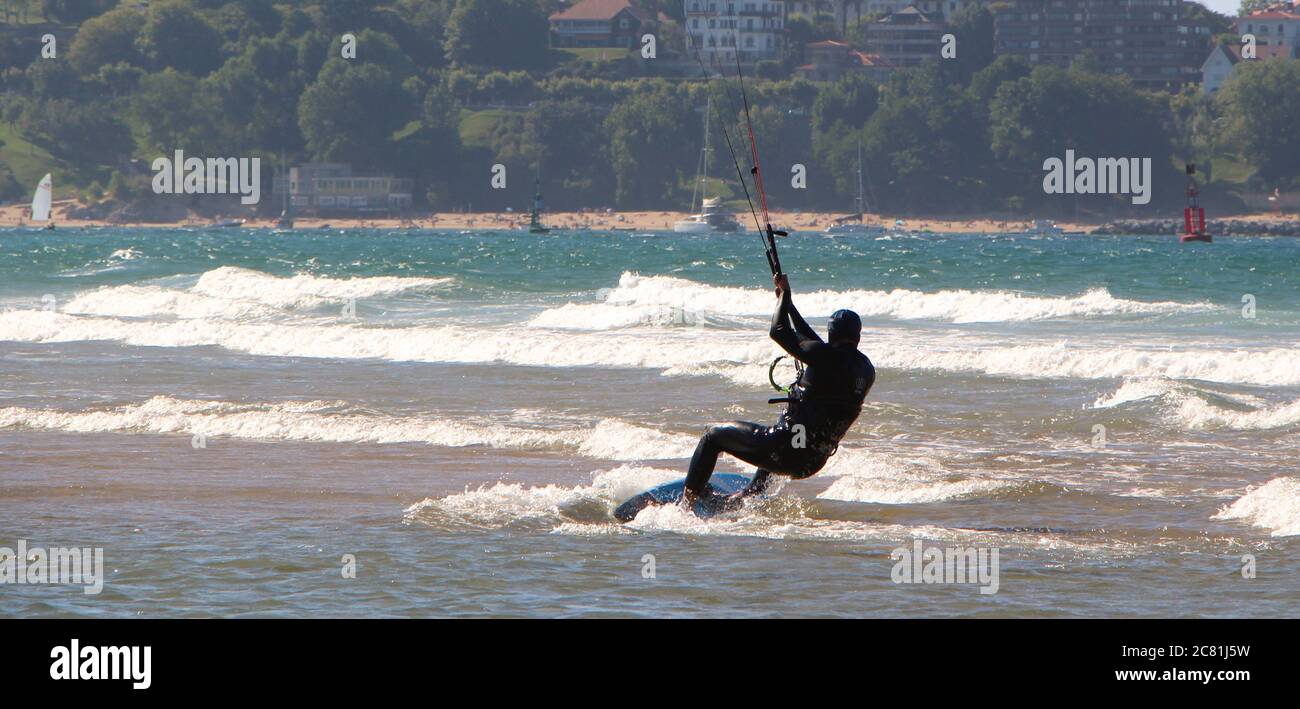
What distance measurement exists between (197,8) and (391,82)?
42.6m

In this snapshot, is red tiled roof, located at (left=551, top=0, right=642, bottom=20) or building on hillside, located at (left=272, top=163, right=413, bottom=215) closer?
building on hillside, located at (left=272, top=163, right=413, bottom=215)

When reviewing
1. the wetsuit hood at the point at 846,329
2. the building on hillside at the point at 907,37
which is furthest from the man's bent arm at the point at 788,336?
the building on hillside at the point at 907,37

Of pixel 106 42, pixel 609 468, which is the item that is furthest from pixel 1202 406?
pixel 106 42

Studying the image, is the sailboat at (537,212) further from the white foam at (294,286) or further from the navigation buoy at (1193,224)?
the white foam at (294,286)

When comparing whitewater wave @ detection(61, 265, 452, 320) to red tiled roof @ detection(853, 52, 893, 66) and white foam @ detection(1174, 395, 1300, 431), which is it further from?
red tiled roof @ detection(853, 52, 893, 66)

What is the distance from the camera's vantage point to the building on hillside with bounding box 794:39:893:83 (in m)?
184

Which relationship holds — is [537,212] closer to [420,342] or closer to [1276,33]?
[1276,33]

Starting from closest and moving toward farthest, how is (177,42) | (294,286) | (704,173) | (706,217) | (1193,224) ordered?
(294,286) < (1193,224) < (706,217) < (704,173) < (177,42)

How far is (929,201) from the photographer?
154875 mm

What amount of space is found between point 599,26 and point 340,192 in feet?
157

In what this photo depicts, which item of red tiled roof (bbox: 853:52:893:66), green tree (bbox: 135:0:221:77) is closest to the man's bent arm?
red tiled roof (bbox: 853:52:893:66)

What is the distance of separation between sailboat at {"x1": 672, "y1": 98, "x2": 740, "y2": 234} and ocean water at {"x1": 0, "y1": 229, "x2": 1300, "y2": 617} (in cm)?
10535

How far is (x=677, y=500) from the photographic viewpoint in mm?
11133
